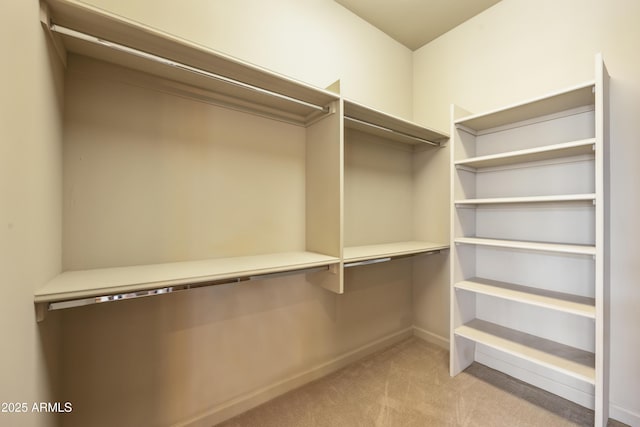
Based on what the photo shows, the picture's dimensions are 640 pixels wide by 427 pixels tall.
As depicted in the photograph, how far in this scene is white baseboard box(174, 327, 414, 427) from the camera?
1.46 meters

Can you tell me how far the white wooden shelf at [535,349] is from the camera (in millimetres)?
1437

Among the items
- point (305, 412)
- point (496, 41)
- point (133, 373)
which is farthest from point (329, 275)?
point (496, 41)

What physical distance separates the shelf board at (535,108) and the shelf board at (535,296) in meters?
1.24

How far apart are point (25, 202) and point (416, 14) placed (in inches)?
111

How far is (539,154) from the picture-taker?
1.65 m

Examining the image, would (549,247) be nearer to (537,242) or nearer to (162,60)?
(537,242)

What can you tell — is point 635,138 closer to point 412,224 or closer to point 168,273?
point 412,224

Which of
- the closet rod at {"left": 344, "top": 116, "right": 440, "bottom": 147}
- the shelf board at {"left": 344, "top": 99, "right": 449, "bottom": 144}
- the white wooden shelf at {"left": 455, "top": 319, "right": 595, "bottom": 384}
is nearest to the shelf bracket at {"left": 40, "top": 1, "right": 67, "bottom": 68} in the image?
the shelf board at {"left": 344, "top": 99, "right": 449, "bottom": 144}

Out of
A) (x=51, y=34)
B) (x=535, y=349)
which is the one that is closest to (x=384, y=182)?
(x=535, y=349)

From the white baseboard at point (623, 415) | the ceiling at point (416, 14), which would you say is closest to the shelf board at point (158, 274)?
the white baseboard at point (623, 415)

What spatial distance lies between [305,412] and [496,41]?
3.13 meters

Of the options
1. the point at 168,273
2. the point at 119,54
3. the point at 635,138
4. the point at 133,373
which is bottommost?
the point at 133,373

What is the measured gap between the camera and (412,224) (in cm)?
260

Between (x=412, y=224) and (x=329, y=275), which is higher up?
(x=412, y=224)
